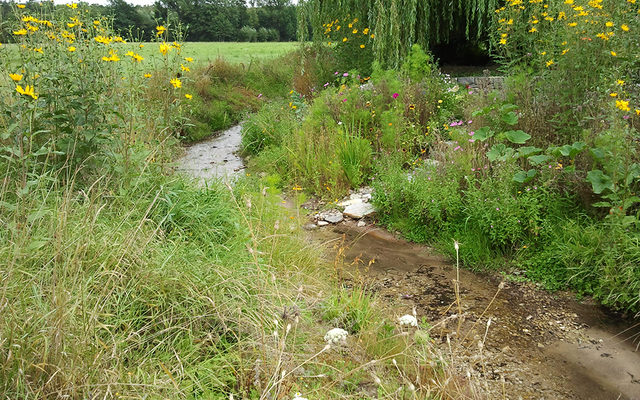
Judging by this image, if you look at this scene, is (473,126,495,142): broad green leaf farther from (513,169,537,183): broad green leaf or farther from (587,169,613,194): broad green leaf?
(587,169,613,194): broad green leaf

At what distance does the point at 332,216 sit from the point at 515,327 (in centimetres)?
261

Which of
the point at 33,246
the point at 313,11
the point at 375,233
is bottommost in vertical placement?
the point at 375,233

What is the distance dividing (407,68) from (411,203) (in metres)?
3.01

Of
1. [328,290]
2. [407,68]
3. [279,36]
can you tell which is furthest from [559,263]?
[279,36]

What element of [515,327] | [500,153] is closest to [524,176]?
[500,153]

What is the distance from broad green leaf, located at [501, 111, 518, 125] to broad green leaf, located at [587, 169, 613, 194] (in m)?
1.05

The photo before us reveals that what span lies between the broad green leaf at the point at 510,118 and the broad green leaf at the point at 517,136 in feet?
0.33

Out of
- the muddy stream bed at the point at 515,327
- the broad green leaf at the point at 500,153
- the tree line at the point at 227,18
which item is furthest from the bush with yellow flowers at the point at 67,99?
the tree line at the point at 227,18

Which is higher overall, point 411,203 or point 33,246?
point 33,246

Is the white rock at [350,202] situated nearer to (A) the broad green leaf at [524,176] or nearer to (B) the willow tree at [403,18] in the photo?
(A) the broad green leaf at [524,176]

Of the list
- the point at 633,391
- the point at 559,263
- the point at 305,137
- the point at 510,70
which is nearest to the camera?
the point at 633,391

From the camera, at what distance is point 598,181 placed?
3.91 meters

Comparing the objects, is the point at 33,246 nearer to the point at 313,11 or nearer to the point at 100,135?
the point at 100,135

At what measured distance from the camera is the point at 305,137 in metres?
6.86
